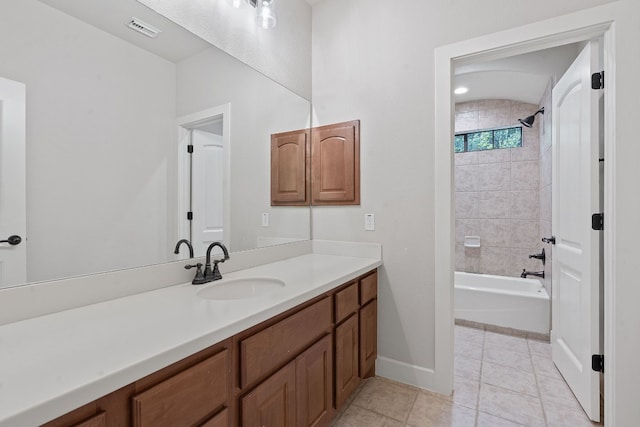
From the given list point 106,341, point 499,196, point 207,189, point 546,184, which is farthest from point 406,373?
point 499,196

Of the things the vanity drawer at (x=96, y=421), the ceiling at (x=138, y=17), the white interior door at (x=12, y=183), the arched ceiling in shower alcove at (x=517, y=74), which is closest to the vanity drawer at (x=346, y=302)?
the vanity drawer at (x=96, y=421)

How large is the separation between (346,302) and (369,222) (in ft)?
2.20

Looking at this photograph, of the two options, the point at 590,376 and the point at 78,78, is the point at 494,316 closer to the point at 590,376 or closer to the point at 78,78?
the point at 590,376

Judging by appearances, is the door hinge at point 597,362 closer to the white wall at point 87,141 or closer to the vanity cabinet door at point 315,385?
the vanity cabinet door at point 315,385

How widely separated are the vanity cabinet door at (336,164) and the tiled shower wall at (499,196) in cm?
238

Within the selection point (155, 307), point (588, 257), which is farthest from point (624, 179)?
point (155, 307)

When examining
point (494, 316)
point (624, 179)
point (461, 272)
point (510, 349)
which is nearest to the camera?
point (624, 179)

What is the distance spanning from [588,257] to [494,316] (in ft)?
4.71

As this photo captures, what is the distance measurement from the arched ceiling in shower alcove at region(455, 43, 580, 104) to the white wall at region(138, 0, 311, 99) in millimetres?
1124

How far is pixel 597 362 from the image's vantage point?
1622 millimetres

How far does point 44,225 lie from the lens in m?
1.03

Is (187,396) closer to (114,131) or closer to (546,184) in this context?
(114,131)

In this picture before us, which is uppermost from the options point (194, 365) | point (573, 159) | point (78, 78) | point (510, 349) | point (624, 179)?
point (78, 78)

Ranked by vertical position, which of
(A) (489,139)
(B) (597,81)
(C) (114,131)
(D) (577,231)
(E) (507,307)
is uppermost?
(A) (489,139)
